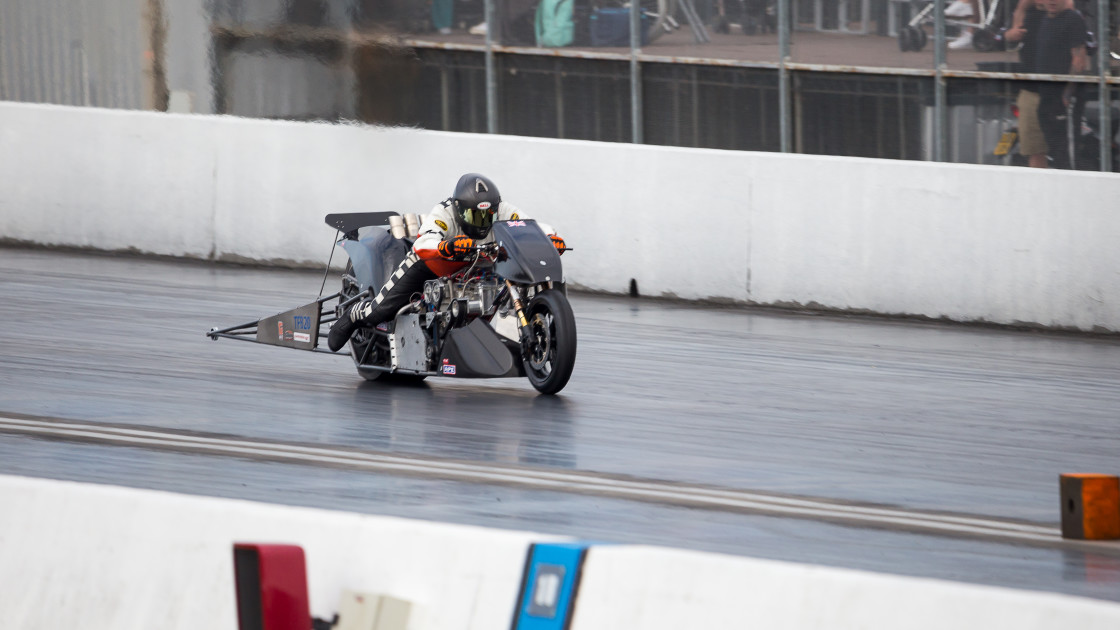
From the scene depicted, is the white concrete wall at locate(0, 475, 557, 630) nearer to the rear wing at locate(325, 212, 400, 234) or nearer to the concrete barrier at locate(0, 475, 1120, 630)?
the concrete barrier at locate(0, 475, 1120, 630)

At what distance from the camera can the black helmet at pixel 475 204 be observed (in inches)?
488

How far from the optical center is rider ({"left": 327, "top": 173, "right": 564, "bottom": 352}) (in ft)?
40.4

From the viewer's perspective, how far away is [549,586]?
555 cm

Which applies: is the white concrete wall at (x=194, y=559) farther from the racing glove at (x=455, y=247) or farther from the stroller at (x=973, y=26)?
the stroller at (x=973, y=26)

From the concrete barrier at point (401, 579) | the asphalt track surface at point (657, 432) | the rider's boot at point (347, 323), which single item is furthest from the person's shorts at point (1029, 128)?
the concrete barrier at point (401, 579)

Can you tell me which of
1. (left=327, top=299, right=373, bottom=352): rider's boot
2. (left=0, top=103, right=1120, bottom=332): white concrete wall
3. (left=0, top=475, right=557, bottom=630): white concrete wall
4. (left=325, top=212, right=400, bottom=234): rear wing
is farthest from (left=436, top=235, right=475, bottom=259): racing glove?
(left=0, top=103, right=1120, bottom=332): white concrete wall

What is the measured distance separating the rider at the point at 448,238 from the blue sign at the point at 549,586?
6.74 metres

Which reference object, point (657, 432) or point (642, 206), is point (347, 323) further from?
point (642, 206)

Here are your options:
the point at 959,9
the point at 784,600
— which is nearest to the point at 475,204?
the point at 959,9

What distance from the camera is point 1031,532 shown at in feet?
26.7

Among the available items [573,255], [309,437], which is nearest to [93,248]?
[573,255]

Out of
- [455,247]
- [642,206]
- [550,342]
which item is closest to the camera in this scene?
[550,342]

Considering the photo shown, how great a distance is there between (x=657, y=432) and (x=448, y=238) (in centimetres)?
242

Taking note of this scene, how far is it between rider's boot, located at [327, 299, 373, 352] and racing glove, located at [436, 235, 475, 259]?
857 mm
